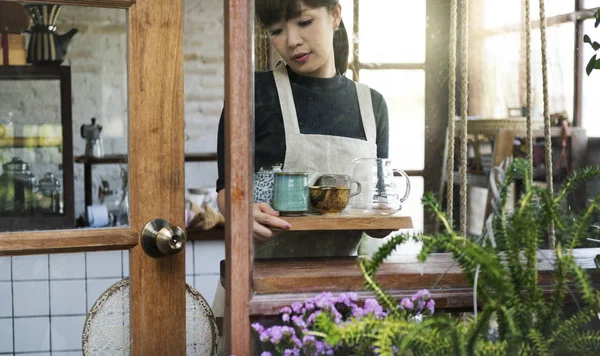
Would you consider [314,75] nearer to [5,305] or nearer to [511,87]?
[511,87]

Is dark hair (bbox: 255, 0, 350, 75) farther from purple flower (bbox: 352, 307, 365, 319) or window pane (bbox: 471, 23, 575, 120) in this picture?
purple flower (bbox: 352, 307, 365, 319)

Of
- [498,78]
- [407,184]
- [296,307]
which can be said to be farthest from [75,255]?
[498,78]

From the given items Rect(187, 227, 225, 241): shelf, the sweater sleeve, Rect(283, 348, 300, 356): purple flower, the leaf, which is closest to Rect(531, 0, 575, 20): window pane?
the leaf

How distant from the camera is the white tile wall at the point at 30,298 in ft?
5.36

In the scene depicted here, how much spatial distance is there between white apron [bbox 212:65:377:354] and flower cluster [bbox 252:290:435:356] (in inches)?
5.3

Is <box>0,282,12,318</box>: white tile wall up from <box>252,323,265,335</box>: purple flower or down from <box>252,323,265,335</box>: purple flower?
down

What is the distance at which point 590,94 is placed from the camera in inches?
61.3

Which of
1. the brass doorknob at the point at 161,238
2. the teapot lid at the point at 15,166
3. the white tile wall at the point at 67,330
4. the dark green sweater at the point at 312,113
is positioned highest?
the dark green sweater at the point at 312,113

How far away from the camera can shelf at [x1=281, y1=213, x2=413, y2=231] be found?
4.53 feet

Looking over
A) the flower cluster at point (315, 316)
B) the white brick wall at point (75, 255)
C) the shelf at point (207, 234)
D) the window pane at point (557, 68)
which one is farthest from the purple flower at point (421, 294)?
the shelf at point (207, 234)

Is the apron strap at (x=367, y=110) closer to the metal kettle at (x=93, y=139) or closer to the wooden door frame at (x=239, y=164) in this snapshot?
the wooden door frame at (x=239, y=164)

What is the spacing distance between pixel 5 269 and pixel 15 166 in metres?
0.22

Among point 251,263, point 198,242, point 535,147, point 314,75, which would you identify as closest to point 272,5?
point 314,75

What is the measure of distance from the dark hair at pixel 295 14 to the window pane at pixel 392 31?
35 millimetres
